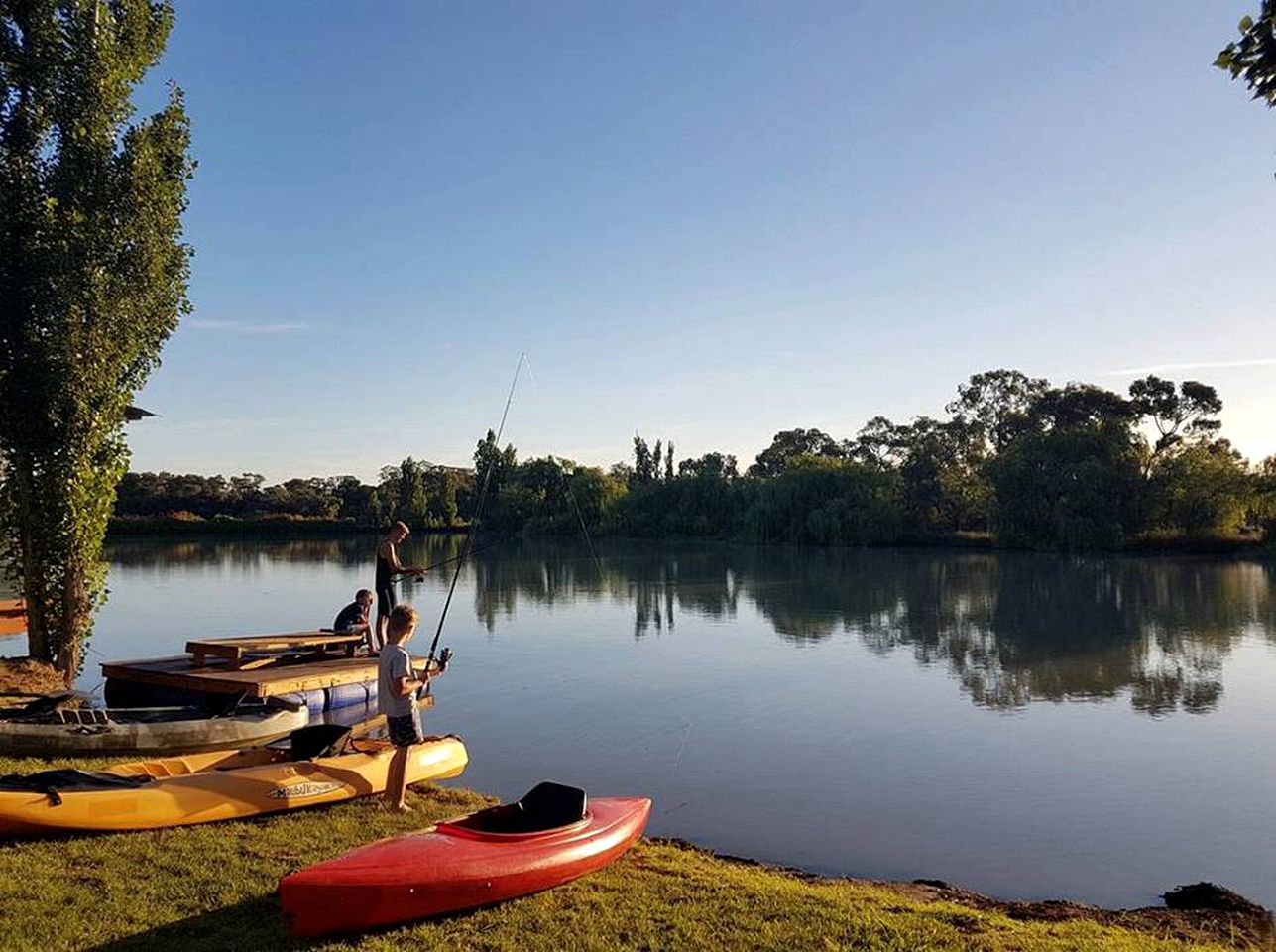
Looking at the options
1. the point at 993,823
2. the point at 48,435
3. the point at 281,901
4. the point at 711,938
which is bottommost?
the point at 993,823

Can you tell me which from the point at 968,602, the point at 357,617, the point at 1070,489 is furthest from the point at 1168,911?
the point at 1070,489

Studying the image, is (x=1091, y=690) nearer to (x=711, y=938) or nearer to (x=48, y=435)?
(x=711, y=938)

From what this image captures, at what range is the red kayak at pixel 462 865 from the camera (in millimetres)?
4391

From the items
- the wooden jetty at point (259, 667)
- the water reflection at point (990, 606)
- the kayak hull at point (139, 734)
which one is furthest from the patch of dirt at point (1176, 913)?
the water reflection at point (990, 606)

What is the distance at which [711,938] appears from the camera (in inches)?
181

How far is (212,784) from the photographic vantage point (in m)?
6.16

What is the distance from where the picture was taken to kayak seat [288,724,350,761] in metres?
7.03

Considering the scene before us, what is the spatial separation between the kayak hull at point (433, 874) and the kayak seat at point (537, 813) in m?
0.07

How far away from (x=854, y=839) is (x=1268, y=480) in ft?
148

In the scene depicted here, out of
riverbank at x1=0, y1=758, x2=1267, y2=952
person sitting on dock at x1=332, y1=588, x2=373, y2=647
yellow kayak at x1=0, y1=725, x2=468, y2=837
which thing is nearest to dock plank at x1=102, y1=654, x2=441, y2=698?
person sitting on dock at x1=332, y1=588, x2=373, y2=647

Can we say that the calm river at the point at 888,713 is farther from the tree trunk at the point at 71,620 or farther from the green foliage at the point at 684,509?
the green foliage at the point at 684,509

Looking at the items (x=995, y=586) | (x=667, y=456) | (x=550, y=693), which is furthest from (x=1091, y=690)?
(x=667, y=456)

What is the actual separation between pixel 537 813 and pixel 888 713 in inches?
318

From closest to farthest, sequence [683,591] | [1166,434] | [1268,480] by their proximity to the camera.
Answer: [683,591] → [1268,480] → [1166,434]
